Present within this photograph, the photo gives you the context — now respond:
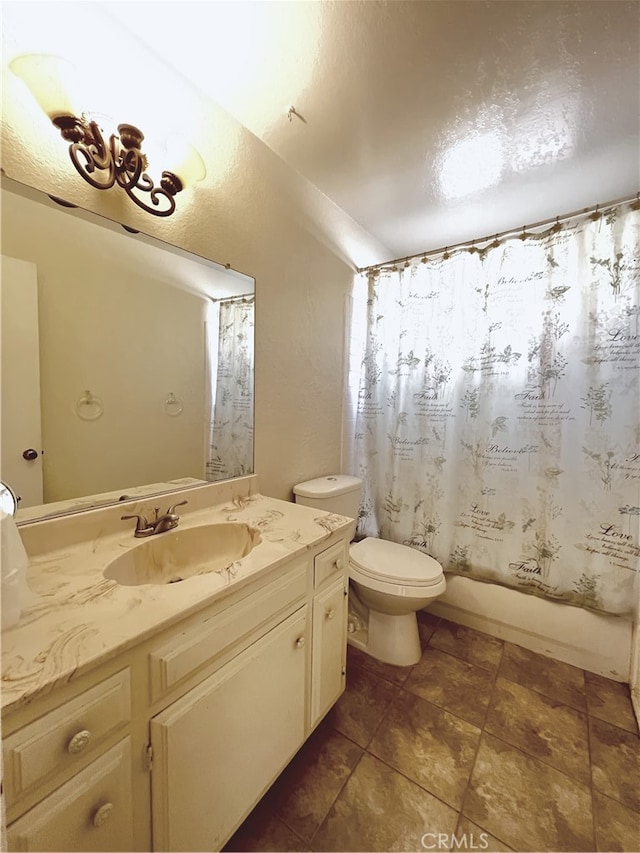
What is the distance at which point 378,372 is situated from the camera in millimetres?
1997

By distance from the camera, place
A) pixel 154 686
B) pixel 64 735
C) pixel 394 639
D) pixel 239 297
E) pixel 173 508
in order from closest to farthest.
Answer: pixel 64 735 < pixel 154 686 < pixel 173 508 < pixel 239 297 < pixel 394 639

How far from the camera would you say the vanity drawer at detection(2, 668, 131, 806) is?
1.49 feet

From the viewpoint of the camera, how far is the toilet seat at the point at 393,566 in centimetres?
144

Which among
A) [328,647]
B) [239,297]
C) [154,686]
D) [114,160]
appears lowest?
[328,647]

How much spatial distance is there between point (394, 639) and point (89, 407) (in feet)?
5.30

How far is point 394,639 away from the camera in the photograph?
1.54m

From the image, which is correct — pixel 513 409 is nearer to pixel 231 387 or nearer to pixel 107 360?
pixel 231 387

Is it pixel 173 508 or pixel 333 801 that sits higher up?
pixel 173 508

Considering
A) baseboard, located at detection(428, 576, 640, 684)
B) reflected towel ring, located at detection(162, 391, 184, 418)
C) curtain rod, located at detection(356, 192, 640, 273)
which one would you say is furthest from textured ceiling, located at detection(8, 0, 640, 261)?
baseboard, located at detection(428, 576, 640, 684)

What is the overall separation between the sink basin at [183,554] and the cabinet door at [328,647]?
32cm

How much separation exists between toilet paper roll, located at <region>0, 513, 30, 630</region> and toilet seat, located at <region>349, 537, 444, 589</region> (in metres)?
1.25

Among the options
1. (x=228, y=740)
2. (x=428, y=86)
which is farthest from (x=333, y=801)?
(x=428, y=86)

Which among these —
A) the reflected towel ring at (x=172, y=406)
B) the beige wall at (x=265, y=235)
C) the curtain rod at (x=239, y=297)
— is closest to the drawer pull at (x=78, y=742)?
the reflected towel ring at (x=172, y=406)

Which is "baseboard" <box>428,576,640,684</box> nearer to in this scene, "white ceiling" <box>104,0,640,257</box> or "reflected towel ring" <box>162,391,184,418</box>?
"reflected towel ring" <box>162,391,184,418</box>
